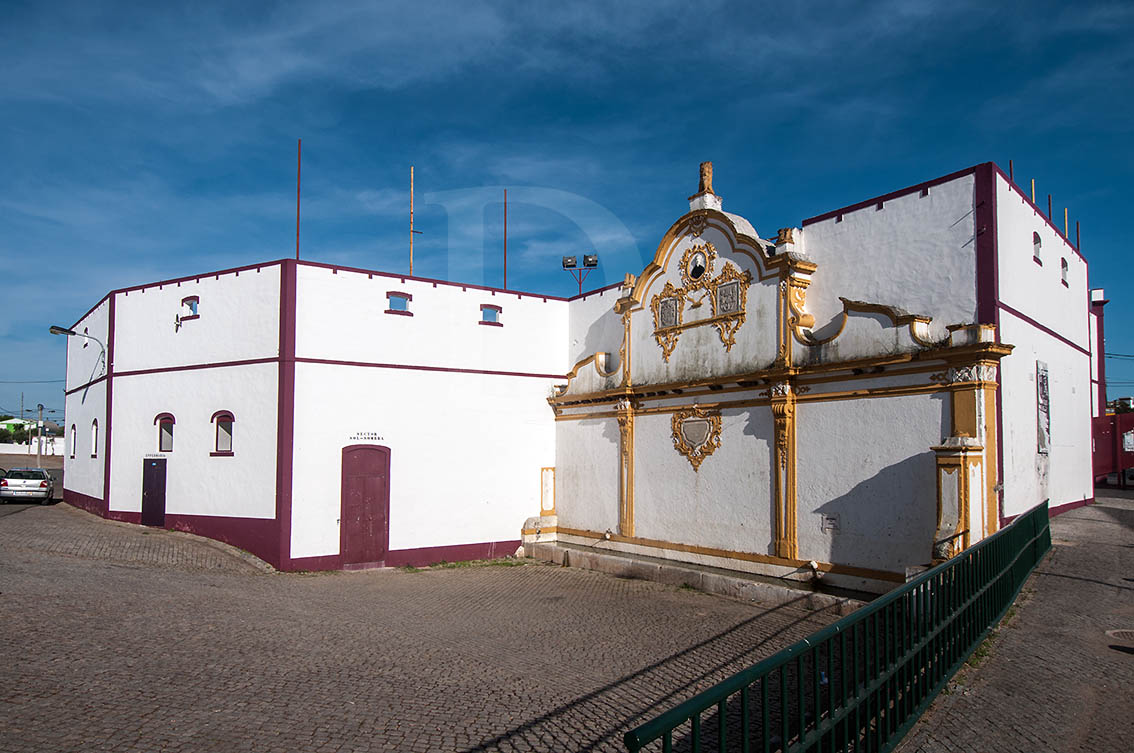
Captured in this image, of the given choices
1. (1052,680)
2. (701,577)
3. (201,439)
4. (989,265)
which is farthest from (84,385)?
(1052,680)

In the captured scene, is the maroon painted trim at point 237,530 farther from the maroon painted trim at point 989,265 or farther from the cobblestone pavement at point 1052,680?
the maroon painted trim at point 989,265

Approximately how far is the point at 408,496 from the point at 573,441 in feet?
14.1

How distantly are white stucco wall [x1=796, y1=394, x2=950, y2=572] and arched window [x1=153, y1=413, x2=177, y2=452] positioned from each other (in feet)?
46.0

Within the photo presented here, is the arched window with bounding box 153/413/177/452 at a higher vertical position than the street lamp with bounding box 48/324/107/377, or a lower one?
lower

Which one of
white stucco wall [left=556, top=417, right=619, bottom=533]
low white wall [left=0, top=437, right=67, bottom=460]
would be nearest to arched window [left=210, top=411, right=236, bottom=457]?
white stucco wall [left=556, top=417, right=619, bottom=533]

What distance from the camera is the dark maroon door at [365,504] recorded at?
15.8m

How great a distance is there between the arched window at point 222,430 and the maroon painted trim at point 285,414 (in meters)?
1.83

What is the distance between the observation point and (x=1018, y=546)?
30.1 ft

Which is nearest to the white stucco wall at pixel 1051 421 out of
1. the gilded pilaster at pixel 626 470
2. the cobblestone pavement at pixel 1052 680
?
the cobblestone pavement at pixel 1052 680

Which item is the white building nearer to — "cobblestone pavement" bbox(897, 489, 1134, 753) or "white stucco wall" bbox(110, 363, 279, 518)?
"white stucco wall" bbox(110, 363, 279, 518)

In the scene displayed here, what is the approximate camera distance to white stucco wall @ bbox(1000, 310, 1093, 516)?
38.3ft

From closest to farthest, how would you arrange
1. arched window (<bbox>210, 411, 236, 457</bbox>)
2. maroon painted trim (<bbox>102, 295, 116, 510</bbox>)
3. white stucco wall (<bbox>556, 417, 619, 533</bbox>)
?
1. arched window (<bbox>210, 411, 236, 457</bbox>)
2. white stucco wall (<bbox>556, 417, 619, 533</bbox>)
3. maroon painted trim (<bbox>102, 295, 116, 510</bbox>)

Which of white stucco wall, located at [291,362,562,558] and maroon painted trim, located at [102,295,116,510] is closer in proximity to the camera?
white stucco wall, located at [291,362,562,558]

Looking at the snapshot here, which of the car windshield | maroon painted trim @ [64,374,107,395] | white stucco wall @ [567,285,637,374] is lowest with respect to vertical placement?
the car windshield
